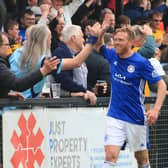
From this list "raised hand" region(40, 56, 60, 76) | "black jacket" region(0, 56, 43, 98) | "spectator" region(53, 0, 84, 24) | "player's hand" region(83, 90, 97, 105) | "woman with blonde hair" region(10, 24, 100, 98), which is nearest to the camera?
"raised hand" region(40, 56, 60, 76)

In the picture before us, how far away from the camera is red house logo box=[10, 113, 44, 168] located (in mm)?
8969

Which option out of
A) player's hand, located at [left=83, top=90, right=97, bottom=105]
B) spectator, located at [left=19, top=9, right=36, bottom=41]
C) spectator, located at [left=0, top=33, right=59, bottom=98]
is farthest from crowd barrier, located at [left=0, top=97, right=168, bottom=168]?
spectator, located at [left=19, top=9, right=36, bottom=41]

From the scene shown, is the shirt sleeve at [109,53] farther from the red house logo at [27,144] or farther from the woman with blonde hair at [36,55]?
the red house logo at [27,144]

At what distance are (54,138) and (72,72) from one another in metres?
1.06

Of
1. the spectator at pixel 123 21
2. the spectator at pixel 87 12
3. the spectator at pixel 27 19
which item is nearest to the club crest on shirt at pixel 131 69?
the spectator at pixel 27 19

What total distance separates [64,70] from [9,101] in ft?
3.64

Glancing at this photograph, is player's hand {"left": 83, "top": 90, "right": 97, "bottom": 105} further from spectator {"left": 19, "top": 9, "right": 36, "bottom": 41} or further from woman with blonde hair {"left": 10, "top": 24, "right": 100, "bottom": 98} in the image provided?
spectator {"left": 19, "top": 9, "right": 36, "bottom": 41}

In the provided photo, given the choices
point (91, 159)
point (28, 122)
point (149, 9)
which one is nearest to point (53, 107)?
point (28, 122)

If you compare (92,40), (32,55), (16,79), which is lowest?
(16,79)

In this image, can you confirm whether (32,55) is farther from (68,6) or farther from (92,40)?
(68,6)

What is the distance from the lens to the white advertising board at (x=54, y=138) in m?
8.94

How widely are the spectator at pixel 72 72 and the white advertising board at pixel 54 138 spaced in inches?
10.9

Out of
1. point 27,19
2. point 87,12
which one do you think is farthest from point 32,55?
point 87,12

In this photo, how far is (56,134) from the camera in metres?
9.38
